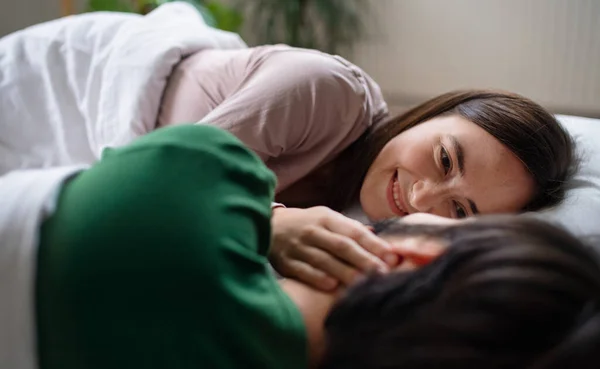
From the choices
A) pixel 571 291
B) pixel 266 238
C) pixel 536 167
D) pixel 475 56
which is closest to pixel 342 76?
pixel 536 167

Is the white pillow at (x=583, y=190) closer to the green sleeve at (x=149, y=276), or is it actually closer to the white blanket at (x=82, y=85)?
the green sleeve at (x=149, y=276)

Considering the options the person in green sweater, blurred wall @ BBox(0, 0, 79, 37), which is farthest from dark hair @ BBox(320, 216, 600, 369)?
blurred wall @ BBox(0, 0, 79, 37)

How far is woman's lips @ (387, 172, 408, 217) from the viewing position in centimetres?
110

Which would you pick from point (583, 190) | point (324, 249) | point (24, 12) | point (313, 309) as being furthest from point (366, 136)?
point (24, 12)

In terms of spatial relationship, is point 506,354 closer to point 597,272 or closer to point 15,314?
point 597,272

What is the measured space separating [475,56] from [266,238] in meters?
2.02

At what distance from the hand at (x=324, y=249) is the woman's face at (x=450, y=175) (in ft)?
1.05

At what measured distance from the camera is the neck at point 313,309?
1.83 feet

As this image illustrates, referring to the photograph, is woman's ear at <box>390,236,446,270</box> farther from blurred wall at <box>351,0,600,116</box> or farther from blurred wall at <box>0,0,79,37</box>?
blurred wall at <box>0,0,79,37</box>

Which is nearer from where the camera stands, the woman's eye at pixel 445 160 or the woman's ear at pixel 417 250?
the woman's ear at pixel 417 250

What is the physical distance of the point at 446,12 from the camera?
2.40 metres

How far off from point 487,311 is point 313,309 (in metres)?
0.17

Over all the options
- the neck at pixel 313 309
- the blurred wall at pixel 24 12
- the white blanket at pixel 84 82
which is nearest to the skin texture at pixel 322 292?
the neck at pixel 313 309

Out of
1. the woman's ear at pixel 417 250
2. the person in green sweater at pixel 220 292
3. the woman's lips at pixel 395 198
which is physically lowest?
the woman's lips at pixel 395 198
